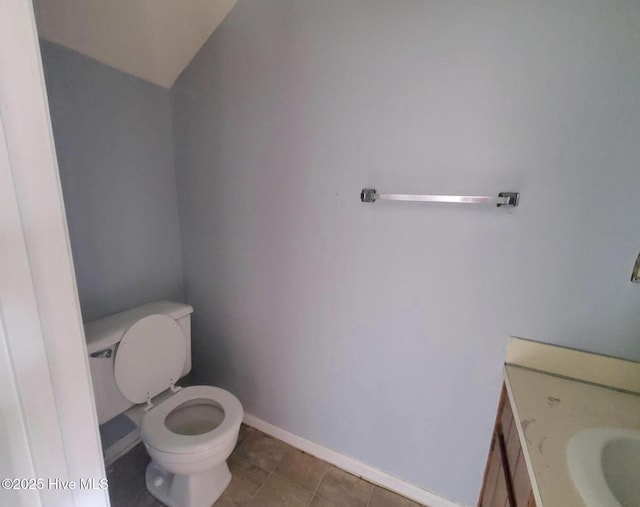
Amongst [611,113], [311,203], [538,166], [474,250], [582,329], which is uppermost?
[611,113]

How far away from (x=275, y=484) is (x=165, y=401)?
68cm

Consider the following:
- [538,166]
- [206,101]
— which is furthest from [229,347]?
[538,166]

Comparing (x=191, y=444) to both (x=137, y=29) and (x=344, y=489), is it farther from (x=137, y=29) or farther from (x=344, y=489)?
(x=137, y=29)

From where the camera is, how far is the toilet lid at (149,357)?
125 centimetres

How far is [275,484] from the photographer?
1380 millimetres

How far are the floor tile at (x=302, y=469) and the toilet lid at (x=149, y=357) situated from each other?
0.74m

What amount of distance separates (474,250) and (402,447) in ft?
3.20

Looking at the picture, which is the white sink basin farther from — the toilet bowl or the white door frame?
the toilet bowl

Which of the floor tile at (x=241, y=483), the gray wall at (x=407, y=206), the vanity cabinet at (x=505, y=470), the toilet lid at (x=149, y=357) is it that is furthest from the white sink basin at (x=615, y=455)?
the toilet lid at (x=149, y=357)

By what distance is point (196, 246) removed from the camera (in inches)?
65.9

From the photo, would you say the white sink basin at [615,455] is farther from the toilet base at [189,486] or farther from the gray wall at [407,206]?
the toilet base at [189,486]

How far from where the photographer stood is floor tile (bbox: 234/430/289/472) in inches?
58.8

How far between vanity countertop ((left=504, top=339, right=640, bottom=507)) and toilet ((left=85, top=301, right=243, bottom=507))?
1.06 metres

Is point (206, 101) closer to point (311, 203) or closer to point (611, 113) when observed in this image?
point (311, 203)
